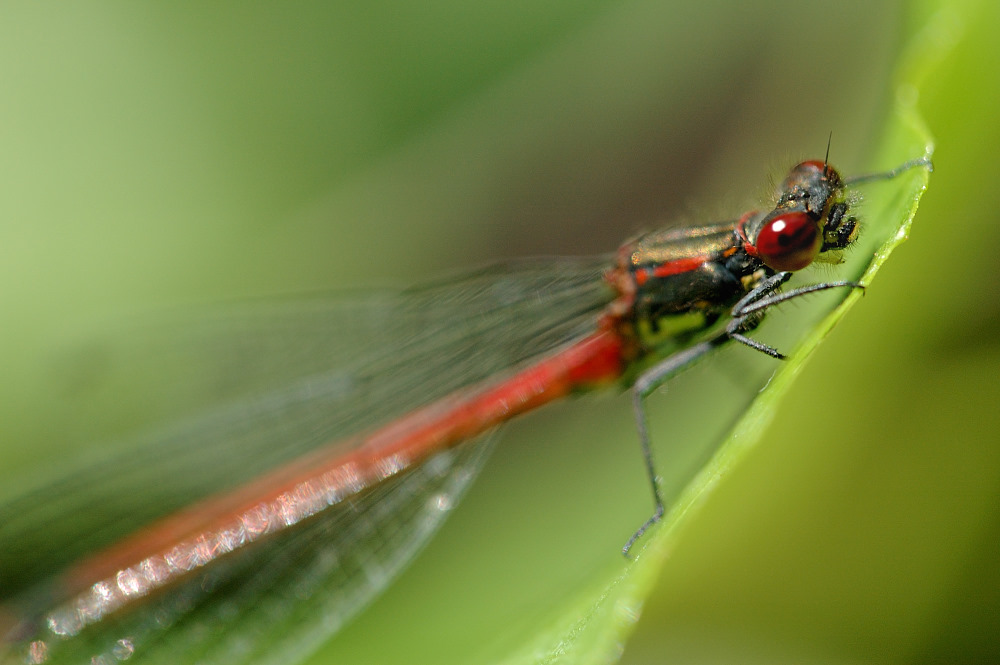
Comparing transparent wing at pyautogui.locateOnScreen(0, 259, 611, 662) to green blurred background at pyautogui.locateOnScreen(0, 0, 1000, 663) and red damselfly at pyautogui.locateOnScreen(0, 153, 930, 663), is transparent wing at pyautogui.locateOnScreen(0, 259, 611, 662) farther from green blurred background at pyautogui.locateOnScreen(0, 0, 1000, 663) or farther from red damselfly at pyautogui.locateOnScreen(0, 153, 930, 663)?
green blurred background at pyautogui.locateOnScreen(0, 0, 1000, 663)

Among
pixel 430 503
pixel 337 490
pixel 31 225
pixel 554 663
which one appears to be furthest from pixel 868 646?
pixel 31 225

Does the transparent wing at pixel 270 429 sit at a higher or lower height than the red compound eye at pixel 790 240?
higher

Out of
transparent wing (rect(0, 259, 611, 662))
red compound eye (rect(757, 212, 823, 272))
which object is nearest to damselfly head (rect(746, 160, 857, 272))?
red compound eye (rect(757, 212, 823, 272))

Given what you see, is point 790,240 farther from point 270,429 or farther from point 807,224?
point 270,429

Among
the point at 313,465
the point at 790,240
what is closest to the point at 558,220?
the point at 313,465

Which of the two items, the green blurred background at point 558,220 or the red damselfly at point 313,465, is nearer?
the green blurred background at point 558,220

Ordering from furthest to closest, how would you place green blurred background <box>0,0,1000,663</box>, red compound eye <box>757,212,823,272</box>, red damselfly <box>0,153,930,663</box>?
red damselfly <box>0,153,930,663</box>
red compound eye <box>757,212,823,272</box>
green blurred background <box>0,0,1000,663</box>

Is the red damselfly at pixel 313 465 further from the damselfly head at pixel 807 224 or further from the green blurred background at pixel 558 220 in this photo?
the damselfly head at pixel 807 224

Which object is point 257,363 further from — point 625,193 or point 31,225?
point 625,193

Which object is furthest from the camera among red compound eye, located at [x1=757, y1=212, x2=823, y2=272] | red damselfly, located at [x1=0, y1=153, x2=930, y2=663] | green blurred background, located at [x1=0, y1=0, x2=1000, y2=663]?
red damselfly, located at [x1=0, y1=153, x2=930, y2=663]

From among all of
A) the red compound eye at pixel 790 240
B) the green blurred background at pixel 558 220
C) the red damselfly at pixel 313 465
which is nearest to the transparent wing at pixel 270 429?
the red damselfly at pixel 313 465
